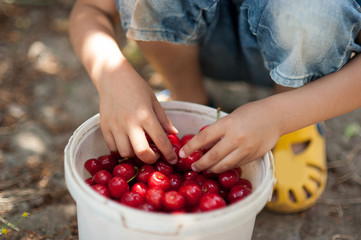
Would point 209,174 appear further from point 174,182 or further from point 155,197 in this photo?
point 155,197

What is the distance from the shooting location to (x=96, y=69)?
1.10 m

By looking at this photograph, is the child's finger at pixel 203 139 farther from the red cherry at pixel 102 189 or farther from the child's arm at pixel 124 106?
the red cherry at pixel 102 189

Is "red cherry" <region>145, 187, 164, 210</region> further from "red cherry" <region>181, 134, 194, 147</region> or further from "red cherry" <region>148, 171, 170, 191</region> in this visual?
"red cherry" <region>181, 134, 194, 147</region>

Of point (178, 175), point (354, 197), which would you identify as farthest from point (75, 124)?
point (354, 197)

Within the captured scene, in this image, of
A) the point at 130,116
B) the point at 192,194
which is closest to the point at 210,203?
the point at 192,194

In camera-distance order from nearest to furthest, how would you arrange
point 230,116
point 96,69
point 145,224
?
1. point 145,224
2. point 230,116
3. point 96,69

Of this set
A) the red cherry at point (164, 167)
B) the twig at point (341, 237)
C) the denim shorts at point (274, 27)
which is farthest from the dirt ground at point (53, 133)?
the denim shorts at point (274, 27)

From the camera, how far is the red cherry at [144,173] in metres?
1.07

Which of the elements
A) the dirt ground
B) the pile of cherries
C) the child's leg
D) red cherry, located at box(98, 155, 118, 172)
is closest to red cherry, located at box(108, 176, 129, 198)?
the pile of cherries

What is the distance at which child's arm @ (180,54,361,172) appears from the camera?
95cm

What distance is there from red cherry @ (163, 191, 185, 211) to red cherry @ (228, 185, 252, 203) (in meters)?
0.14

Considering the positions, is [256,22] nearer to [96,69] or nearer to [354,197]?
→ [96,69]

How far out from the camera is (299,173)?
4.60 feet

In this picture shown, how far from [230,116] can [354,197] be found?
78 cm
